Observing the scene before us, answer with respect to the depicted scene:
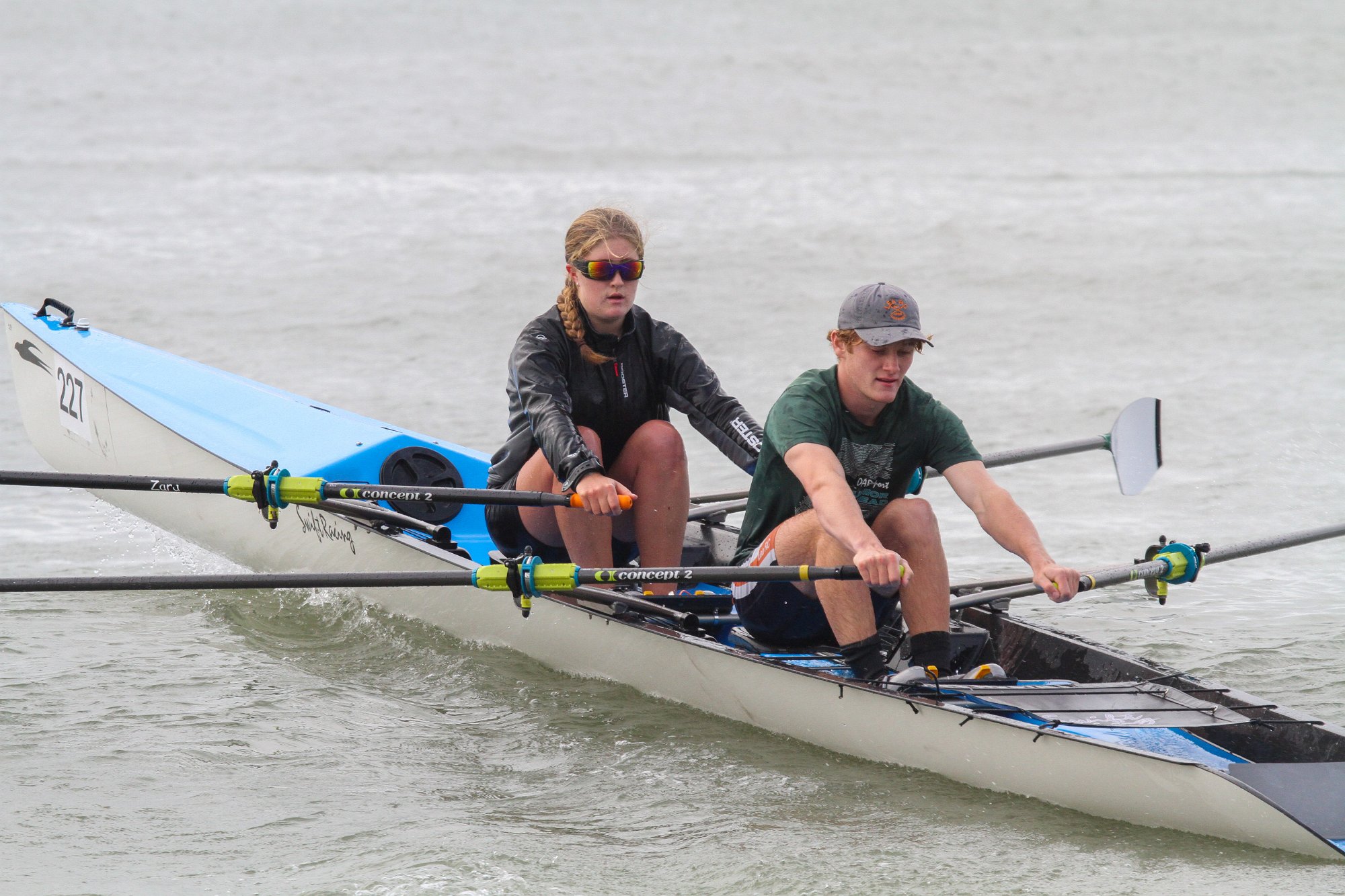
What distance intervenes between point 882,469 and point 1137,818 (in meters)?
1.14

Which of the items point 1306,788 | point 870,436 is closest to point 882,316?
point 870,436

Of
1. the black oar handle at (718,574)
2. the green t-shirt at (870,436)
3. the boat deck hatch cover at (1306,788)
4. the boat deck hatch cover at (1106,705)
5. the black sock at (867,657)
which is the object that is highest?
the green t-shirt at (870,436)

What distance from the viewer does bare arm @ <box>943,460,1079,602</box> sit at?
3.79m

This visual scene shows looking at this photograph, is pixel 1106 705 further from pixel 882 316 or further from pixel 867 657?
pixel 882 316

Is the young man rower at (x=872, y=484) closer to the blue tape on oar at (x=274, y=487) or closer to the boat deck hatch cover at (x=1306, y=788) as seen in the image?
the boat deck hatch cover at (x=1306, y=788)

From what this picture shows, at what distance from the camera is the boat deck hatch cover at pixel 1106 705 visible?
3.95m

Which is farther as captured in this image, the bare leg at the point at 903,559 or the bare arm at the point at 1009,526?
the bare leg at the point at 903,559

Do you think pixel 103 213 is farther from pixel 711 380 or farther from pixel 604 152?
pixel 711 380

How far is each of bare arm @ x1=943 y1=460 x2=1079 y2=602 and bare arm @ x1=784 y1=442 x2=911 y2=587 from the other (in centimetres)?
31

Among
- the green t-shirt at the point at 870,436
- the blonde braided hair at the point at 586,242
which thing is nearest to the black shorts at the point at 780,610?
the green t-shirt at the point at 870,436

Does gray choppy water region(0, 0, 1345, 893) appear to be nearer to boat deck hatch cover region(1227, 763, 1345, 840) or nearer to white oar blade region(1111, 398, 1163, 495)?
boat deck hatch cover region(1227, 763, 1345, 840)

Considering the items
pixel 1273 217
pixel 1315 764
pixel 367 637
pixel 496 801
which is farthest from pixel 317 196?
pixel 1315 764

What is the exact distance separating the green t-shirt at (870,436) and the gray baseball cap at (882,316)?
20cm

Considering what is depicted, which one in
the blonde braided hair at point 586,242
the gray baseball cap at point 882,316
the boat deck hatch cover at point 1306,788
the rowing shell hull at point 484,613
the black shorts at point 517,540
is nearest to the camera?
the boat deck hatch cover at point 1306,788
